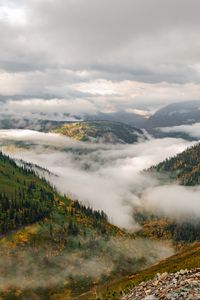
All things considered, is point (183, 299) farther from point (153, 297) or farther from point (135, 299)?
point (135, 299)

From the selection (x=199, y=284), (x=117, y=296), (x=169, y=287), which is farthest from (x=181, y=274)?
(x=117, y=296)

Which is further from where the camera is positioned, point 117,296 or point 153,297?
point 117,296

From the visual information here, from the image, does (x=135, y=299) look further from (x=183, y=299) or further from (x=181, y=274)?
(x=183, y=299)

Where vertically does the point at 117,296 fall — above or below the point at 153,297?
below

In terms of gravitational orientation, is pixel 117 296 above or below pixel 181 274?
below

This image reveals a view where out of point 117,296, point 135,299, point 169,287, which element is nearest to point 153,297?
point 169,287

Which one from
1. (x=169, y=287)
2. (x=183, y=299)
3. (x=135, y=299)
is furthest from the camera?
(x=135, y=299)

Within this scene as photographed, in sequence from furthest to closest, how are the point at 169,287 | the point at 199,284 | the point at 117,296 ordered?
the point at 117,296 → the point at 169,287 → the point at 199,284
